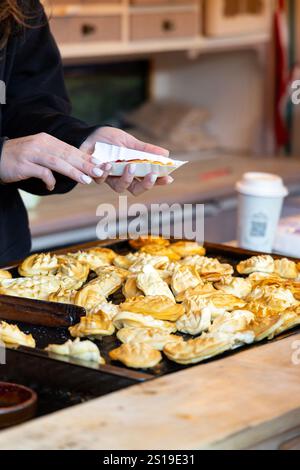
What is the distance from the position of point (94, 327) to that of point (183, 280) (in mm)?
279

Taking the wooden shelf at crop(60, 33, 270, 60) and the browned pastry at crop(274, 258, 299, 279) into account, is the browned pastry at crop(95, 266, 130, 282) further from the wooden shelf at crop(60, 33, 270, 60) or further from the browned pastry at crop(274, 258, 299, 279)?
the wooden shelf at crop(60, 33, 270, 60)

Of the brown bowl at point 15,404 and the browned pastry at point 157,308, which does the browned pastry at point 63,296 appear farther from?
the brown bowl at point 15,404

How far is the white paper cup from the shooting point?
2105mm

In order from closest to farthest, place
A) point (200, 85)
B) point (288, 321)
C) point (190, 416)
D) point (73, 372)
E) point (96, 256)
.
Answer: point (190, 416)
point (73, 372)
point (288, 321)
point (96, 256)
point (200, 85)

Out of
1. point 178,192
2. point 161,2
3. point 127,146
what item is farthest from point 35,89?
point 161,2

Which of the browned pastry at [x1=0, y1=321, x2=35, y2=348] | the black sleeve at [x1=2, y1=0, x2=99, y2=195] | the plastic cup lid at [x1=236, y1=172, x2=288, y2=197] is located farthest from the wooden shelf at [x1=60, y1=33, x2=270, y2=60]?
the browned pastry at [x1=0, y1=321, x2=35, y2=348]

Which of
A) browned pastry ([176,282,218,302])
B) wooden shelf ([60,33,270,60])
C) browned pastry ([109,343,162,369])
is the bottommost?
browned pastry ([176,282,218,302])

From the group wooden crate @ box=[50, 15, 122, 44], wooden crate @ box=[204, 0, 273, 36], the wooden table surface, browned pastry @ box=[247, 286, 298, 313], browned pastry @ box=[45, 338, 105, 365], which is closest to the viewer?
browned pastry @ box=[45, 338, 105, 365]

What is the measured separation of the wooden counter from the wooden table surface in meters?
1.69

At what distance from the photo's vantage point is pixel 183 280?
159cm

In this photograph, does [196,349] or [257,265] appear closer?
[196,349]

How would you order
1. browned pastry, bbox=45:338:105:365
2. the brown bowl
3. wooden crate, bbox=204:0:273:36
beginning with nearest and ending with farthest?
1. the brown bowl
2. browned pastry, bbox=45:338:105:365
3. wooden crate, bbox=204:0:273:36

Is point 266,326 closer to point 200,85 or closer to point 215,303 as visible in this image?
point 215,303

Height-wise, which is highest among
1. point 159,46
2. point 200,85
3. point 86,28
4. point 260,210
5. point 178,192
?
point 86,28
